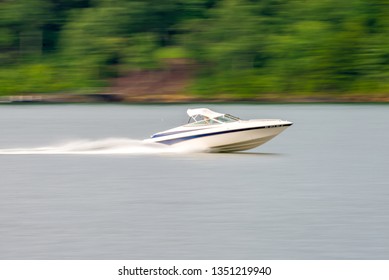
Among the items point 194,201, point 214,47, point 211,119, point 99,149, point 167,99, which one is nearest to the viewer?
point 194,201

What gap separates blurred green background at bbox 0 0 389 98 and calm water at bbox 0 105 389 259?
132 ft

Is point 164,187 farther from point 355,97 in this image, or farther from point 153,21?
A: point 153,21

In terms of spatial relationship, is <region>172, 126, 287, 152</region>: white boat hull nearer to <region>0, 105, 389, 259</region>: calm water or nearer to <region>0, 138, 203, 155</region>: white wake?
<region>0, 105, 389, 259</region>: calm water

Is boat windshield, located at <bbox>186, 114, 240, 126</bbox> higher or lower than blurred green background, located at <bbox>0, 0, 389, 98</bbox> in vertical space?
higher

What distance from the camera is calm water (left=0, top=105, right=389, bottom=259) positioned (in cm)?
1781

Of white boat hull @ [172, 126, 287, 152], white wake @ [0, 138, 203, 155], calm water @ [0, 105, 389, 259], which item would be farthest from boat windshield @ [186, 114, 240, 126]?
white wake @ [0, 138, 203, 155]

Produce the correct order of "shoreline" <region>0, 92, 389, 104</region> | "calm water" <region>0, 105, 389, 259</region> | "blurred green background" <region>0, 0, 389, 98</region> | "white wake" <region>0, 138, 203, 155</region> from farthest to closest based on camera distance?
"blurred green background" <region>0, 0, 389, 98</region> → "shoreline" <region>0, 92, 389, 104</region> → "white wake" <region>0, 138, 203, 155</region> → "calm water" <region>0, 105, 389, 259</region>

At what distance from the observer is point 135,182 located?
83.6 ft

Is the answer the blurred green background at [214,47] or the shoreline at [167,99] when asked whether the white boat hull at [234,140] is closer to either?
the shoreline at [167,99]

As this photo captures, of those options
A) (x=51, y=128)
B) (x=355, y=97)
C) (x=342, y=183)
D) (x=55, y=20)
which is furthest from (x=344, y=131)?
(x=55, y=20)

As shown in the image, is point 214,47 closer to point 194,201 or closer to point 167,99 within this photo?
point 167,99

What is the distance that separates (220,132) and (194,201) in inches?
225

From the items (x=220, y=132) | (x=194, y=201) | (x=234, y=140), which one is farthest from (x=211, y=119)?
(x=194, y=201)

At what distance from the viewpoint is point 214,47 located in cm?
8362
